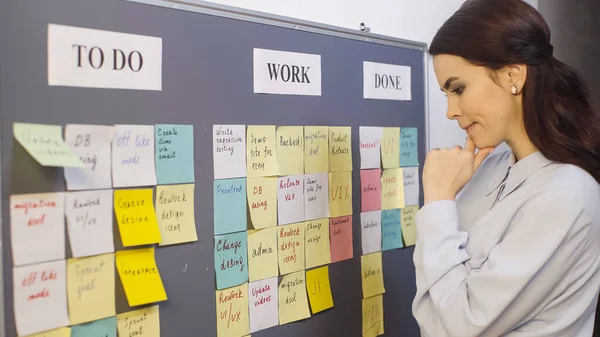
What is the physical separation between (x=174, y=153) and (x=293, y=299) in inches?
18.8

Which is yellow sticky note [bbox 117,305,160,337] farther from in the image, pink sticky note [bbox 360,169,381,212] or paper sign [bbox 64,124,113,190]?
pink sticky note [bbox 360,169,381,212]

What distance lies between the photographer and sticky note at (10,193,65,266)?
A: 2.87 feet

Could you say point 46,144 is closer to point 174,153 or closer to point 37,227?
point 37,227

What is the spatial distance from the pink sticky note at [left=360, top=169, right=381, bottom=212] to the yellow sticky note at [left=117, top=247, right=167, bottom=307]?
0.63 m

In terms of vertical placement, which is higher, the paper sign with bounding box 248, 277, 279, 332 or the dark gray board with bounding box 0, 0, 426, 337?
the dark gray board with bounding box 0, 0, 426, 337

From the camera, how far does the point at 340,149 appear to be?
4.58 ft

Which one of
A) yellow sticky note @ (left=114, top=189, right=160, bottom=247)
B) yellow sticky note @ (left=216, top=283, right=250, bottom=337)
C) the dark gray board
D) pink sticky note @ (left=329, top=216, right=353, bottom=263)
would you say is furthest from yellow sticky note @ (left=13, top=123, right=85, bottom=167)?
pink sticky note @ (left=329, top=216, right=353, bottom=263)

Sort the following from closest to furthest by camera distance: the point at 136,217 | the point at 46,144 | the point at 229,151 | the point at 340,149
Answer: the point at 46,144 < the point at 136,217 < the point at 229,151 < the point at 340,149

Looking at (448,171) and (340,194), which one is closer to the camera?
(448,171)

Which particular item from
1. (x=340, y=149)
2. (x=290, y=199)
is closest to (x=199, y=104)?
(x=290, y=199)

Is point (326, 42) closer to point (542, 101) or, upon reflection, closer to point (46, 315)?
point (542, 101)

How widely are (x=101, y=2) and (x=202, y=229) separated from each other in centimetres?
48

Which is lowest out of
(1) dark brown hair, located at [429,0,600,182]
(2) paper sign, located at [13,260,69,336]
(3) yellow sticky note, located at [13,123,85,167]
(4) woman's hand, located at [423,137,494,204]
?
(2) paper sign, located at [13,260,69,336]

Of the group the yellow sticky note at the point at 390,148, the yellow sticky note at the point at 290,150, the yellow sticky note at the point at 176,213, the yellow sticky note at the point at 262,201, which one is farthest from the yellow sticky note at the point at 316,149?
the yellow sticky note at the point at 176,213
